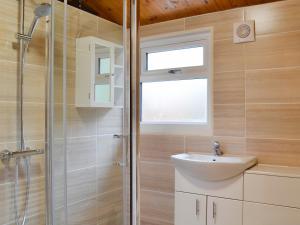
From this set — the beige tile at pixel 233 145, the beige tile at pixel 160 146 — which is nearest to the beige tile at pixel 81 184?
the beige tile at pixel 160 146

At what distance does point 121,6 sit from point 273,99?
4.29 feet

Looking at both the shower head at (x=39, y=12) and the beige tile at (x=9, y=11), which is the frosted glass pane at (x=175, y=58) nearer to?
the shower head at (x=39, y=12)

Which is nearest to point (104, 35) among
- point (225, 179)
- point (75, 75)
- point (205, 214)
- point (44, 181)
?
point (75, 75)

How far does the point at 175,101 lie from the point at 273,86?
88cm

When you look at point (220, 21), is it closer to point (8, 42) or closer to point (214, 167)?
point (214, 167)

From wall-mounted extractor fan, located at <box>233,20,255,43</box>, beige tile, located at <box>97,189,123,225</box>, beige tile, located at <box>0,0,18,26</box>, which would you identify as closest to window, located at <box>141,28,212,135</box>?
wall-mounted extractor fan, located at <box>233,20,255,43</box>

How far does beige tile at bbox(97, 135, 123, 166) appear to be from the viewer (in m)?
1.77

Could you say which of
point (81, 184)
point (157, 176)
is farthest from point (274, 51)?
point (81, 184)

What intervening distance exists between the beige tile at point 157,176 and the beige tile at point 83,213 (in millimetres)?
849

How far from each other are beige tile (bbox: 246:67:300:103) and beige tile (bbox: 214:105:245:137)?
126 mm

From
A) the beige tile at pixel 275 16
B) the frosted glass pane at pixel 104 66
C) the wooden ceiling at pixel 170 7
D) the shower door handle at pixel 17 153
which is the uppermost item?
the wooden ceiling at pixel 170 7

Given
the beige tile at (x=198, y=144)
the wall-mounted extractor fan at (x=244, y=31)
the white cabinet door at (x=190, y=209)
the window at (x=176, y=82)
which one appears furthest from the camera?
the window at (x=176, y=82)

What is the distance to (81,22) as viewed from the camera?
5.94ft

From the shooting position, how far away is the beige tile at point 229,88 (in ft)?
7.45
